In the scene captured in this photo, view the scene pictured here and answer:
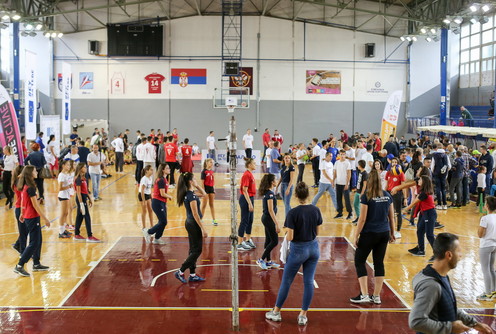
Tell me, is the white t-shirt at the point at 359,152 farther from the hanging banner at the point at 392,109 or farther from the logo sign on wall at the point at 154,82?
the logo sign on wall at the point at 154,82

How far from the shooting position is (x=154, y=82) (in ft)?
98.5

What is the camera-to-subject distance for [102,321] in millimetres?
6645

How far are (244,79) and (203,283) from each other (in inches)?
903

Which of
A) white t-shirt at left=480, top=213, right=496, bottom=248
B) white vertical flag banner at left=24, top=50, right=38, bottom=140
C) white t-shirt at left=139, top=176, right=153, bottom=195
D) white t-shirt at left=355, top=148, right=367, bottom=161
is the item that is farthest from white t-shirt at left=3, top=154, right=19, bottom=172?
white t-shirt at left=480, top=213, right=496, bottom=248

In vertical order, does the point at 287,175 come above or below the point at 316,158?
below

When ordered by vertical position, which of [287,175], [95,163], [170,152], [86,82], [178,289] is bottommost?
[178,289]

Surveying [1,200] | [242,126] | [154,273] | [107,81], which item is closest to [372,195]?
[154,273]

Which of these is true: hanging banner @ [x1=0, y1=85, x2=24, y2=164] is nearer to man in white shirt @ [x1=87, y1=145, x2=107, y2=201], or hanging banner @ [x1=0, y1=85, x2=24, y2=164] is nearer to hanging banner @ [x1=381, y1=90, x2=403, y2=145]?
man in white shirt @ [x1=87, y1=145, x2=107, y2=201]

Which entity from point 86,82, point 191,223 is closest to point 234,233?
point 191,223

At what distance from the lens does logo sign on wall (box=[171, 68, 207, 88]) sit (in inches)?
1179

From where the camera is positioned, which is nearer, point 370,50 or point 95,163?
point 95,163

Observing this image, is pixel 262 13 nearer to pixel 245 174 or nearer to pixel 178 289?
pixel 245 174

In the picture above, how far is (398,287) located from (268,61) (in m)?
23.4

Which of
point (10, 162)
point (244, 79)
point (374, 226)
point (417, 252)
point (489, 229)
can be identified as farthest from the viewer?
point (244, 79)
